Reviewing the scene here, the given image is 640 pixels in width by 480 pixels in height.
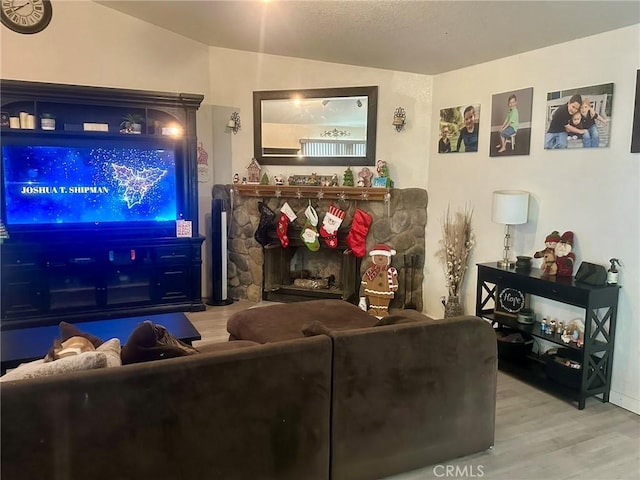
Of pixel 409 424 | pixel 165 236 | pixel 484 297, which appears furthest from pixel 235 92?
A: pixel 409 424

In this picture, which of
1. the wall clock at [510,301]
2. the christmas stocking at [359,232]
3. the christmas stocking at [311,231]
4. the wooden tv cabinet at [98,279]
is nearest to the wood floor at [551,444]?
the wall clock at [510,301]

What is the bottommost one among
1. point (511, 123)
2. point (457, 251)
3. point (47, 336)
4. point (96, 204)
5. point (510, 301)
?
point (47, 336)

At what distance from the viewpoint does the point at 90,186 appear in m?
4.46

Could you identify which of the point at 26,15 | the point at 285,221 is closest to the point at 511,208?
the point at 285,221

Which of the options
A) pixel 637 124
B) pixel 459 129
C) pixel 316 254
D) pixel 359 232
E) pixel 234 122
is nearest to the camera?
pixel 637 124

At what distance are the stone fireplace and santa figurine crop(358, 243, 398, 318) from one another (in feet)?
0.80

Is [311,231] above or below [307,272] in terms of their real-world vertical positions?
above

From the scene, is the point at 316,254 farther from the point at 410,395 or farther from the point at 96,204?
the point at 410,395

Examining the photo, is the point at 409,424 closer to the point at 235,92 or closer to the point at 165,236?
the point at 165,236

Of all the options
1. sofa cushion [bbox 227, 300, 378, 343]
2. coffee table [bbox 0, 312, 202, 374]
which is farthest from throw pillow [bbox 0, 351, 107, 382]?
sofa cushion [bbox 227, 300, 378, 343]

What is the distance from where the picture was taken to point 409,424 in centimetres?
218

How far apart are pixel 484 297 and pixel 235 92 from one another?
337 cm

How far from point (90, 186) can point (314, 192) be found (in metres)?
2.17

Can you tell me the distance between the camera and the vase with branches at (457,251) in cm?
427
